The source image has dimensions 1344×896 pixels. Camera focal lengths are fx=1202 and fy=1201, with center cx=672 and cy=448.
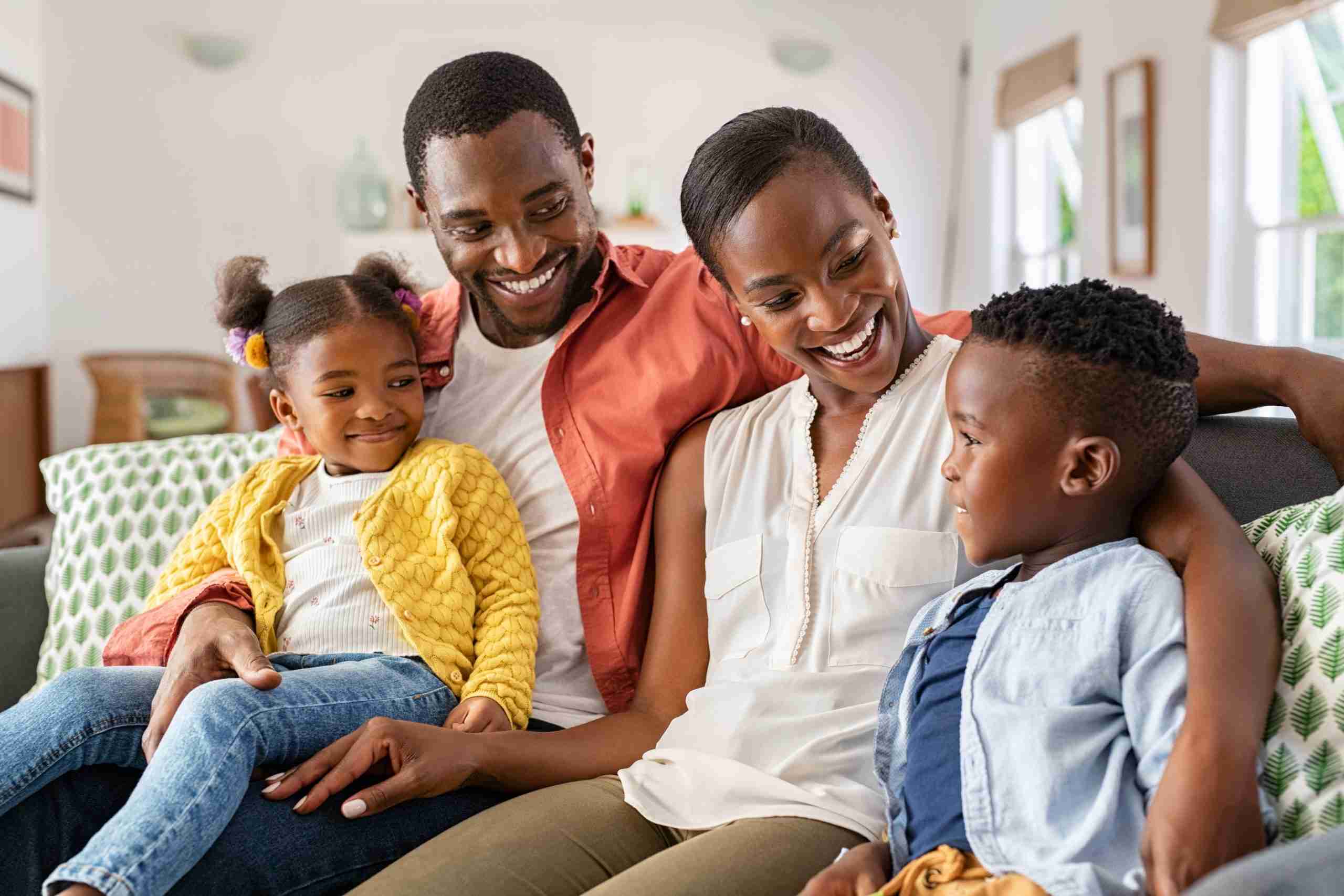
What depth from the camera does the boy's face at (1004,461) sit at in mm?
1133

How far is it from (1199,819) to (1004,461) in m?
0.36

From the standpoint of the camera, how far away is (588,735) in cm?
148

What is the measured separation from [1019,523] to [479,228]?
33.8 inches

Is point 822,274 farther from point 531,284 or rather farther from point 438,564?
point 438,564

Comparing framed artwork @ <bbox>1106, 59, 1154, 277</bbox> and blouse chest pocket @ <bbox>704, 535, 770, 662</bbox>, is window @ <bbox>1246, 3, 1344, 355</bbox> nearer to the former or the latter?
framed artwork @ <bbox>1106, 59, 1154, 277</bbox>

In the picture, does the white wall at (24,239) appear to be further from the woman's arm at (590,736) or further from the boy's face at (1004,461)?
the boy's face at (1004,461)

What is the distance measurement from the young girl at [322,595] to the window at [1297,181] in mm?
3442

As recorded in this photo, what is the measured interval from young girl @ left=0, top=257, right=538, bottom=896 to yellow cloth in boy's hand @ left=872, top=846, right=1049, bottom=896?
564 mm

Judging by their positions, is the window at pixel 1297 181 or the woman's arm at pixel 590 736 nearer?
the woman's arm at pixel 590 736

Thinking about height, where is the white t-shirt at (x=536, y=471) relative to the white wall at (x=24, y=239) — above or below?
below

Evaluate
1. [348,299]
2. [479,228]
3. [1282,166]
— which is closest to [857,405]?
[479,228]

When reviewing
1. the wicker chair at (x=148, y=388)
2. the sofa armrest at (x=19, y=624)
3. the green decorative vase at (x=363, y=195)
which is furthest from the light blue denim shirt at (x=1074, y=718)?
the green decorative vase at (x=363, y=195)

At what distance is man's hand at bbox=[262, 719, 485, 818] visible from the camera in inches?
51.4

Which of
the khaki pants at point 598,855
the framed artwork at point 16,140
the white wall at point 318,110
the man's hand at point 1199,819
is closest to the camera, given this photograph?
the man's hand at point 1199,819
